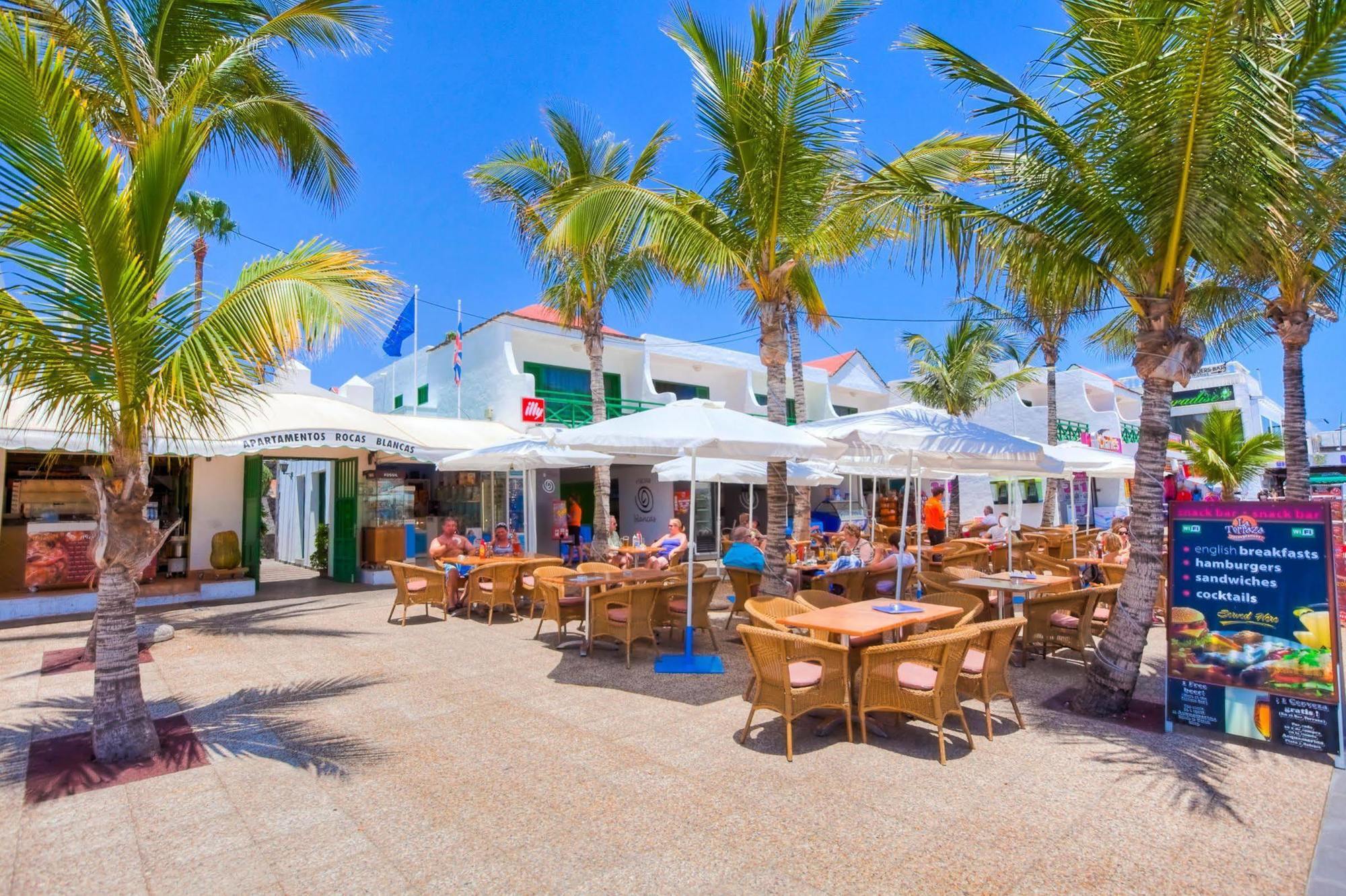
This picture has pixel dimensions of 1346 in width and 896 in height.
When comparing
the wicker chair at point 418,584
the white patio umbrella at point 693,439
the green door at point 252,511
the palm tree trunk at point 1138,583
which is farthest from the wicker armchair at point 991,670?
the green door at point 252,511

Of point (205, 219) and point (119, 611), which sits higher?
point (205, 219)

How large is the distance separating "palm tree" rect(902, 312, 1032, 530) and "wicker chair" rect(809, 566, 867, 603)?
513 inches

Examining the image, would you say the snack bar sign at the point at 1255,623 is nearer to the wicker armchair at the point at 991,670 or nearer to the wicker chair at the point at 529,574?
the wicker armchair at the point at 991,670

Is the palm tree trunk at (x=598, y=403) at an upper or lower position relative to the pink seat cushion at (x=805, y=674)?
upper

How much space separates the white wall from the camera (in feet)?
41.2

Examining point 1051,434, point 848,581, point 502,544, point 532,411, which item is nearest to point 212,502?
point 502,544

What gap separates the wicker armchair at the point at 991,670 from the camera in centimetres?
510

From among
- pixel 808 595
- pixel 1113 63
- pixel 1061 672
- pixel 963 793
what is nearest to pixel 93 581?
pixel 808 595

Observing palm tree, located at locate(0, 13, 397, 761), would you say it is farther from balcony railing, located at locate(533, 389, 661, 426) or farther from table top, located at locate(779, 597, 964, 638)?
balcony railing, located at locate(533, 389, 661, 426)

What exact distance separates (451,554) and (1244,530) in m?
9.26

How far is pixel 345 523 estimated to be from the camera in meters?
14.4

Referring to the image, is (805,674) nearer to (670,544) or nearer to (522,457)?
(670,544)

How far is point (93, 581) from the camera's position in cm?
1100

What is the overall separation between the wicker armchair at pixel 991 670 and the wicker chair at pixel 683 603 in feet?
9.84
